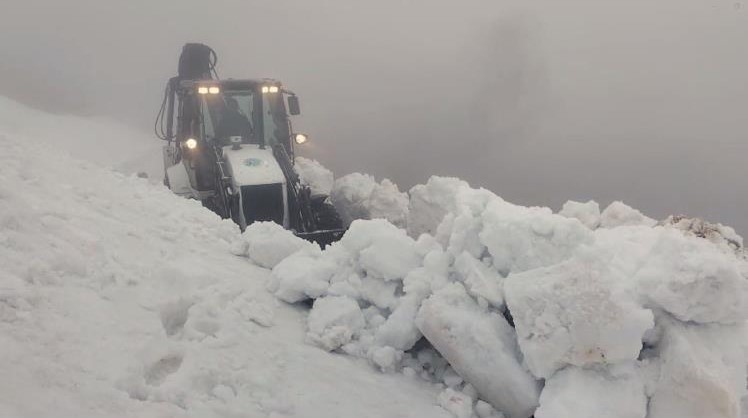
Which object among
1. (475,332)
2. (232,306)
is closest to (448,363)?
(475,332)

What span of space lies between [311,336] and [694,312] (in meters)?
2.18

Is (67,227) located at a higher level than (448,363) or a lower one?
higher

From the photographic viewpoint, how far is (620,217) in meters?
6.26

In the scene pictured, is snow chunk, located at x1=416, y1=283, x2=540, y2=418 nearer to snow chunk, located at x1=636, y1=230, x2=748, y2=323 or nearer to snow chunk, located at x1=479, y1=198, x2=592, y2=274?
snow chunk, located at x1=479, y1=198, x2=592, y2=274

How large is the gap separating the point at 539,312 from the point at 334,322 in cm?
135

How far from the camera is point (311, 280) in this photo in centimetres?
425

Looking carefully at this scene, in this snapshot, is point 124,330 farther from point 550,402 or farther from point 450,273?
point 550,402

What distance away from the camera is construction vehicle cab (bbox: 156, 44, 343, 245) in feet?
30.6

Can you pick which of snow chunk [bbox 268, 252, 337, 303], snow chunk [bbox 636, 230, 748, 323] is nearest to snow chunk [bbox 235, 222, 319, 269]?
snow chunk [bbox 268, 252, 337, 303]

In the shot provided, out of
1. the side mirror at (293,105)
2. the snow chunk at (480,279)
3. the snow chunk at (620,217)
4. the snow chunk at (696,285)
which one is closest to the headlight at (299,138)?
the side mirror at (293,105)

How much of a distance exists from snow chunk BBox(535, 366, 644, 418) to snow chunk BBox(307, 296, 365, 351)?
1284 mm

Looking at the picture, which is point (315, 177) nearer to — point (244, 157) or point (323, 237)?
point (244, 157)

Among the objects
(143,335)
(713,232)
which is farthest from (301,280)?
(713,232)

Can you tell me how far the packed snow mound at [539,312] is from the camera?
9.70ft
